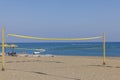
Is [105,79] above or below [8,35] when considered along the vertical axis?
below

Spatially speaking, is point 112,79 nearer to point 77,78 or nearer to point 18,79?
point 77,78

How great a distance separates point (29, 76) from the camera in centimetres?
1077

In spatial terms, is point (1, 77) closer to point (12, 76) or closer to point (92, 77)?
point (12, 76)

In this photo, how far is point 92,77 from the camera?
34.5 ft

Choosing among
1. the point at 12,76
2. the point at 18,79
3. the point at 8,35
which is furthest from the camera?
the point at 8,35

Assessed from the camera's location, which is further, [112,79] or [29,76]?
[29,76]

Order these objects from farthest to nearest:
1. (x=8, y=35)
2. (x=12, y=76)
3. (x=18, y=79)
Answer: (x=8, y=35) → (x=12, y=76) → (x=18, y=79)

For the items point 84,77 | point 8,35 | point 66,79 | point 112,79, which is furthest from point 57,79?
point 8,35

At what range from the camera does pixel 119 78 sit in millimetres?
10305

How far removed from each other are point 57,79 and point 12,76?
1.47m

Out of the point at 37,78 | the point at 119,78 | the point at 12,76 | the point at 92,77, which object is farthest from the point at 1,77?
the point at 119,78

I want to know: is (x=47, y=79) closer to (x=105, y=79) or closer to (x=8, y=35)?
(x=105, y=79)

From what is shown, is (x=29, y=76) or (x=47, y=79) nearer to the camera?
(x=47, y=79)

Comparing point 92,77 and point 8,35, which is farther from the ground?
point 8,35
